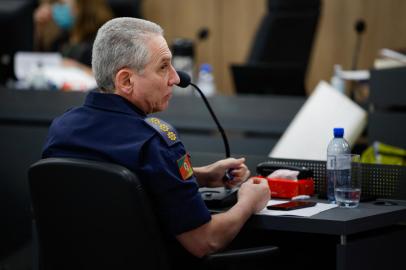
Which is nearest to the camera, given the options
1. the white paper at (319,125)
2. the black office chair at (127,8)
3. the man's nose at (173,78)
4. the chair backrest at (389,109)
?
the man's nose at (173,78)

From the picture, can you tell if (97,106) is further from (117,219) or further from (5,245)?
(5,245)

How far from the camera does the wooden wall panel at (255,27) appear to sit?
240 inches

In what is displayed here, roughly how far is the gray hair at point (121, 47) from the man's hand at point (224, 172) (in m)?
0.50

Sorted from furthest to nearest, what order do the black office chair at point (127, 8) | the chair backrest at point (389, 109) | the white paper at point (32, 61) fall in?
the black office chair at point (127, 8), the white paper at point (32, 61), the chair backrest at point (389, 109)

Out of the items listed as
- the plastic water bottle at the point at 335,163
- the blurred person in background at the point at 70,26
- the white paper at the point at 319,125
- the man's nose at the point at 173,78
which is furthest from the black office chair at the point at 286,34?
the man's nose at the point at 173,78

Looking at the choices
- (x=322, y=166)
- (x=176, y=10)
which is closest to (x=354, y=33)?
(x=176, y=10)

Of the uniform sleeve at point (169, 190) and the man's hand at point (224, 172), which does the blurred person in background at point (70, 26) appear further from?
the uniform sleeve at point (169, 190)

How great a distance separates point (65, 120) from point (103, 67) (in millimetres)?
161

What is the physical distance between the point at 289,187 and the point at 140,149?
2.12 feet

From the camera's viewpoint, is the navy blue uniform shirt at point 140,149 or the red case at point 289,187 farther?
the red case at point 289,187

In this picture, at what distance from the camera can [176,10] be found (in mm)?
6816

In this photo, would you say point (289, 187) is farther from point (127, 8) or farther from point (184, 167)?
point (127, 8)

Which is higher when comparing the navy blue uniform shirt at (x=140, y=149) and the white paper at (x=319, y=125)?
the navy blue uniform shirt at (x=140, y=149)

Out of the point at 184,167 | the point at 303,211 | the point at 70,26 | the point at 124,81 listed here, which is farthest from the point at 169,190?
the point at 70,26
